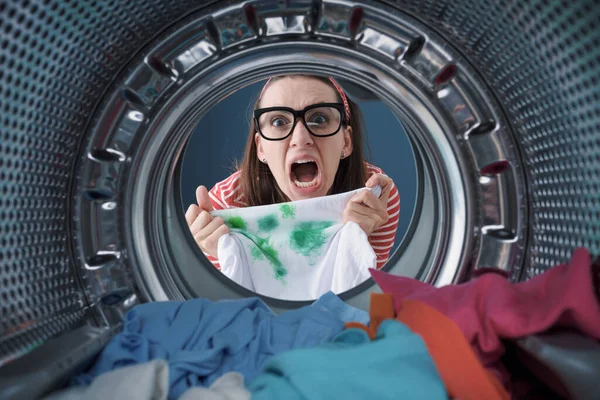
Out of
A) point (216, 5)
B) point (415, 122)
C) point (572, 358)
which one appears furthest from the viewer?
point (415, 122)

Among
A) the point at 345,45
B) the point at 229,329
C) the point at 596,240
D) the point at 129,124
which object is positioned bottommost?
the point at 229,329

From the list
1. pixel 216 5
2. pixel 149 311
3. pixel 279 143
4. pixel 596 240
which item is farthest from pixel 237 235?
pixel 596 240

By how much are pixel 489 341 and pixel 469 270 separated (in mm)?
279

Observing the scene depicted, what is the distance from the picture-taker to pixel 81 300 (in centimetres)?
71

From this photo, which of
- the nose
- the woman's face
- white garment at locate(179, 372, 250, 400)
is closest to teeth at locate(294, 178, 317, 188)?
the woman's face

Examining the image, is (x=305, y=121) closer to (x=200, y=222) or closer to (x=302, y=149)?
(x=302, y=149)

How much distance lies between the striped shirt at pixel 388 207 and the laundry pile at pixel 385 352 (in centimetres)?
86

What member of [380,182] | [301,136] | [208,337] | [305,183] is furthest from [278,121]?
[208,337]

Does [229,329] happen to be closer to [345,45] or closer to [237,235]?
[345,45]

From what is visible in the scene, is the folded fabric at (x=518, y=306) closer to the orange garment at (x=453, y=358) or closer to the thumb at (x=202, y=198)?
the orange garment at (x=453, y=358)

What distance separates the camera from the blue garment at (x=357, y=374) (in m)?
0.44

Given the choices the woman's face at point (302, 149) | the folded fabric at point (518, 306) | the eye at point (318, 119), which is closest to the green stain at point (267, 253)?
the woman's face at point (302, 149)

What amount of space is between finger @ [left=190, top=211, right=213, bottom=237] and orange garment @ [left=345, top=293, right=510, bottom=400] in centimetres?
80

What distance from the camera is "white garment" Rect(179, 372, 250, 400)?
461 millimetres
